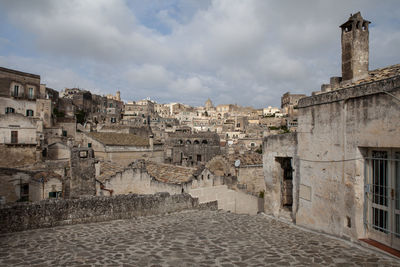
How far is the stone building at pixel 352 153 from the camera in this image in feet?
18.2

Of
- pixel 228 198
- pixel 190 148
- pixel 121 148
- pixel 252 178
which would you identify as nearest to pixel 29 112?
pixel 121 148

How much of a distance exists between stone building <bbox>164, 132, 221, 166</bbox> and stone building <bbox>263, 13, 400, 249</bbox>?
25200 millimetres

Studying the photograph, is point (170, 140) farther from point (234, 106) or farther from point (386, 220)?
point (234, 106)

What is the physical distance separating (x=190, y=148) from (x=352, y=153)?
3426 cm

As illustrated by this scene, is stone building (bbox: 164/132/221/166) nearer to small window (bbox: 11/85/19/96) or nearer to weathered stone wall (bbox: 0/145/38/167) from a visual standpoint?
weathered stone wall (bbox: 0/145/38/167)

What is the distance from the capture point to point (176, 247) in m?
6.14

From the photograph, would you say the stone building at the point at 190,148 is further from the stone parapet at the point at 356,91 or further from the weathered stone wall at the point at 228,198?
the stone parapet at the point at 356,91

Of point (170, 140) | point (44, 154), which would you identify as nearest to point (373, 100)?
point (44, 154)

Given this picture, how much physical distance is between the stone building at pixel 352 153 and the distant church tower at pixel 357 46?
0.09 feet

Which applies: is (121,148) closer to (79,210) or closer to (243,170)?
(243,170)

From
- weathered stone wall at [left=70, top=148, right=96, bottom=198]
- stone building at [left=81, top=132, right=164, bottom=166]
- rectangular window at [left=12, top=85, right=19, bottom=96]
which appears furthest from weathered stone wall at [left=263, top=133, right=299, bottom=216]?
rectangular window at [left=12, top=85, right=19, bottom=96]

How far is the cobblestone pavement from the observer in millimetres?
5246

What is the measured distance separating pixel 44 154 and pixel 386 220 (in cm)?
3444

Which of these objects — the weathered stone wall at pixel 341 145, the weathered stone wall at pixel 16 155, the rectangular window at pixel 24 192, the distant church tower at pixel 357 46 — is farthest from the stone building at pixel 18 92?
the distant church tower at pixel 357 46
